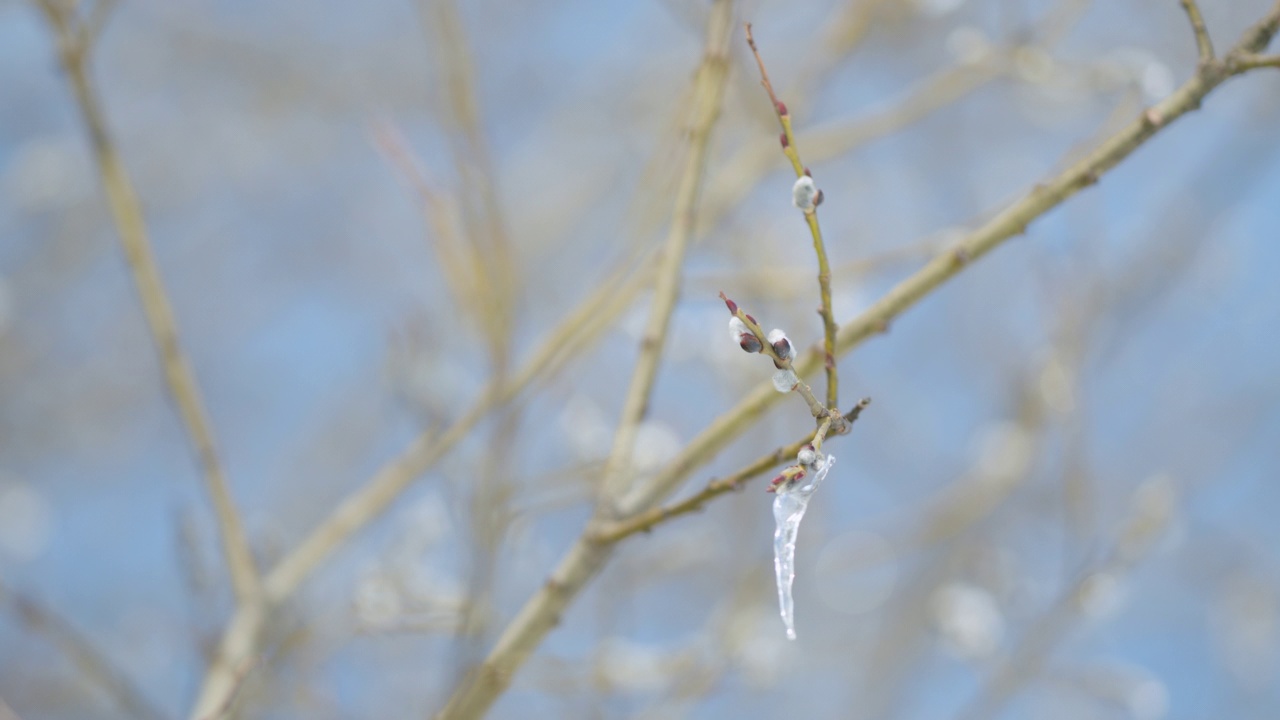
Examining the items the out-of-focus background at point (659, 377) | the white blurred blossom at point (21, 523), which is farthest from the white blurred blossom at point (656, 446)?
the white blurred blossom at point (21, 523)

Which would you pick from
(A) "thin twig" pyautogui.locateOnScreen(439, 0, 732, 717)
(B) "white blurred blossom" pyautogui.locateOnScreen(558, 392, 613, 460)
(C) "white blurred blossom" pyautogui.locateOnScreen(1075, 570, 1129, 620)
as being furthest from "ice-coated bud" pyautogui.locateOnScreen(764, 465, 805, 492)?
(C) "white blurred blossom" pyautogui.locateOnScreen(1075, 570, 1129, 620)

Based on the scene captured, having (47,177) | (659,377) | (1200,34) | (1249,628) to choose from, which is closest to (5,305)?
(47,177)

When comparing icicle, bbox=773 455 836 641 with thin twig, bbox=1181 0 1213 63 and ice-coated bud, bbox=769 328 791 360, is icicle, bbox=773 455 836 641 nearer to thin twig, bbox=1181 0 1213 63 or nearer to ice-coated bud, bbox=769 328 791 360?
ice-coated bud, bbox=769 328 791 360

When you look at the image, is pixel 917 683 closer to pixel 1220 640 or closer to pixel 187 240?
pixel 1220 640

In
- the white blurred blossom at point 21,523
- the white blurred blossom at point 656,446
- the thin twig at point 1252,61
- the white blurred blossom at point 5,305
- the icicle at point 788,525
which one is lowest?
the icicle at point 788,525

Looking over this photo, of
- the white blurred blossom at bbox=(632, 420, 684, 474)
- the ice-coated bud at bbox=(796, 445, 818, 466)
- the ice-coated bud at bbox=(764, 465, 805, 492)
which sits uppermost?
the white blurred blossom at bbox=(632, 420, 684, 474)

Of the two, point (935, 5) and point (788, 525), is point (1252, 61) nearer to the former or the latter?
point (788, 525)

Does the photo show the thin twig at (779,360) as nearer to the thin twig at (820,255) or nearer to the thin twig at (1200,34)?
the thin twig at (820,255)
